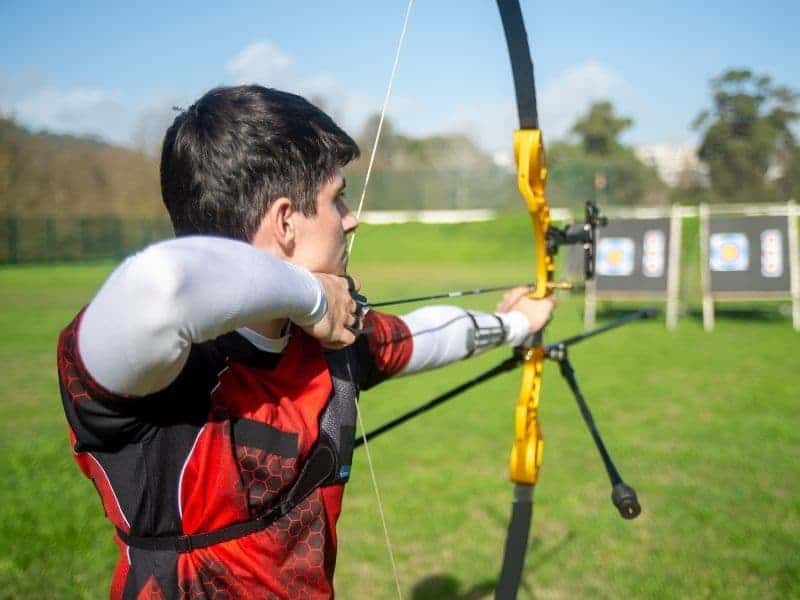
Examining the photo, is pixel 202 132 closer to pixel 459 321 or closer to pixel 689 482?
pixel 459 321

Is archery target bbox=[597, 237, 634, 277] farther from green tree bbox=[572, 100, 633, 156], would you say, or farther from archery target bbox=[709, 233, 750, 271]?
green tree bbox=[572, 100, 633, 156]

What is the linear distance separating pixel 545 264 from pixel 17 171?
2364cm

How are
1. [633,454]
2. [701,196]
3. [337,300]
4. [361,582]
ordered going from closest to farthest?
[337,300], [361,582], [633,454], [701,196]

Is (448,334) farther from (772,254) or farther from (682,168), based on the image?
(682,168)

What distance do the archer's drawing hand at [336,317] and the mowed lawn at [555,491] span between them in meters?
1.47

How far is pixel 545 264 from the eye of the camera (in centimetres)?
197

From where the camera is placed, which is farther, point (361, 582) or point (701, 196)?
point (701, 196)

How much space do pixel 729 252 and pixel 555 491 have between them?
7137 mm

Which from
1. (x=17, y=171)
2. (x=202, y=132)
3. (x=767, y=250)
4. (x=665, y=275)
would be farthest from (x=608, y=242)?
(x=17, y=171)

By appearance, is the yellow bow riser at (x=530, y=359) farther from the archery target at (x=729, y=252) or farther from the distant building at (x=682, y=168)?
the distant building at (x=682, y=168)

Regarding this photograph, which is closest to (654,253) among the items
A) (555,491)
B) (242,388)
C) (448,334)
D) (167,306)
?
(555,491)

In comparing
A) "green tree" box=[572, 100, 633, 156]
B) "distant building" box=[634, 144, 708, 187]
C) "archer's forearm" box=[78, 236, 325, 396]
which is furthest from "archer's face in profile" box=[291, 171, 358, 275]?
"green tree" box=[572, 100, 633, 156]

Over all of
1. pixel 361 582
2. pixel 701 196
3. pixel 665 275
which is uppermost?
pixel 701 196

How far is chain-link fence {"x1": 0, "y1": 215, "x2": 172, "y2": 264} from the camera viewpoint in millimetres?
21844
